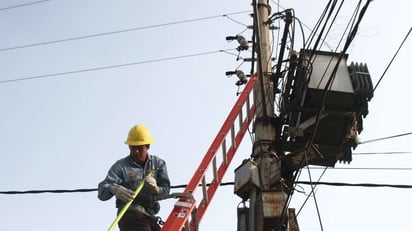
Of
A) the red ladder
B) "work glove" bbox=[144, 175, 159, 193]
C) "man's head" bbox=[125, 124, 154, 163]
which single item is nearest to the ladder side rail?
the red ladder

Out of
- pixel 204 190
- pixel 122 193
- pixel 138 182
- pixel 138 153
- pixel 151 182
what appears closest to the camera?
pixel 122 193

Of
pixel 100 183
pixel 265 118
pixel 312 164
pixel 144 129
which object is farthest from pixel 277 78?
pixel 100 183

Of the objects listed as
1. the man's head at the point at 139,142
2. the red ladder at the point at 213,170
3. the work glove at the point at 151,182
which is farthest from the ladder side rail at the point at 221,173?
the man's head at the point at 139,142

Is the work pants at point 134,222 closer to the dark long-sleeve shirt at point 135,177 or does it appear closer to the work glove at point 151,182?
the dark long-sleeve shirt at point 135,177

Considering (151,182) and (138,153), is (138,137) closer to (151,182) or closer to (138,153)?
(138,153)

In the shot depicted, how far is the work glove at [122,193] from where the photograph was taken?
14.4 feet

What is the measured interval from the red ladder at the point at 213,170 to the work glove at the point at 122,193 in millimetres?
413

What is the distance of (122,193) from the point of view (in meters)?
4.40

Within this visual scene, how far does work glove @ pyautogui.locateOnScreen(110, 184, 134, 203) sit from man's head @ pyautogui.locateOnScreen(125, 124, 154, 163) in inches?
20.2

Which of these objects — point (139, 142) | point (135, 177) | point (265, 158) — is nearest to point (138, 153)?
point (139, 142)

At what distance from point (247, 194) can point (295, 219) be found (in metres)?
0.68

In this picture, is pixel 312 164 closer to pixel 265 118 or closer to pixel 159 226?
pixel 265 118

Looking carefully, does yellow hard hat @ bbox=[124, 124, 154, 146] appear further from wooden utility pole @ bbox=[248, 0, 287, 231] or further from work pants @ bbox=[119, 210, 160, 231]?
wooden utility pole @ bbox=[248, 0, 287, 231]

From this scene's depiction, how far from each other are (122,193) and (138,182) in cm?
40
